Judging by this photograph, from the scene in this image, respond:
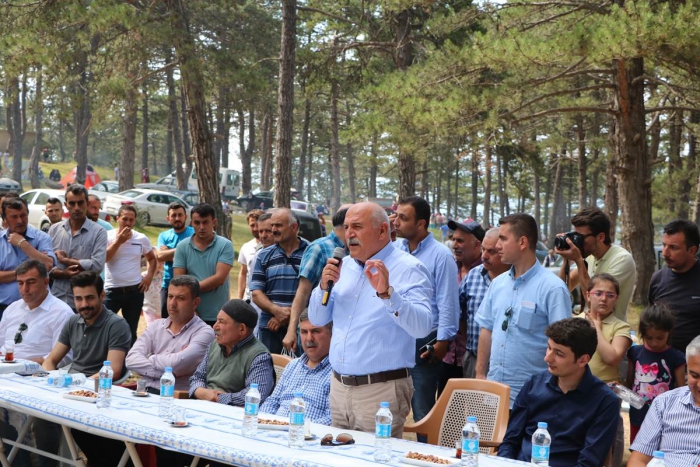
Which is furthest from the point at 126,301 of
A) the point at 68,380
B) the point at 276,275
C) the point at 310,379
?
the point at 310,379

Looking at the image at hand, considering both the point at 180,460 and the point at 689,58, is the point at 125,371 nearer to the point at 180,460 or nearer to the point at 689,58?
the point at 180,460

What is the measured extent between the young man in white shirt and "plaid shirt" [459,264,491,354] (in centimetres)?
367

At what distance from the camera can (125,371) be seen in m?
5.84

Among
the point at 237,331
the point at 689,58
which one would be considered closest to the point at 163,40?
the point at 689,58

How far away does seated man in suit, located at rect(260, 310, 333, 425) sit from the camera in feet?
15.2

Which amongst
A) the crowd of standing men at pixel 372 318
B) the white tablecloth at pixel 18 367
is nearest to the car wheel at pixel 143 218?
the crowd of standing men at pixel 372 318

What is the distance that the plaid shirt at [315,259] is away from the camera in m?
6.05

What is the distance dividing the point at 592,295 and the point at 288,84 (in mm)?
9124

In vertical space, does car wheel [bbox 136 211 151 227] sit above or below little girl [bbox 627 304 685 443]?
above

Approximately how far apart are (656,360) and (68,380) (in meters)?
3.72

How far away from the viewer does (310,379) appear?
474cm

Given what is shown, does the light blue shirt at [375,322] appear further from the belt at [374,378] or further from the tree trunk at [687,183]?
the tree trunk at [687,183]

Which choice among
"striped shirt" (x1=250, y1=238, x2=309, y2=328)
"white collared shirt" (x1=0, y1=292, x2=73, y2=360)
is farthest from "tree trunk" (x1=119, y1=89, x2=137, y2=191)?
"striped shirt" (x1=250, y1=238, x2=309, y2=328)

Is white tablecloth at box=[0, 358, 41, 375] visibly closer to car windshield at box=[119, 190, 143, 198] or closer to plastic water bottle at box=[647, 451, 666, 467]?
plastic water bottle at box=[647, 451, 666, 467]
